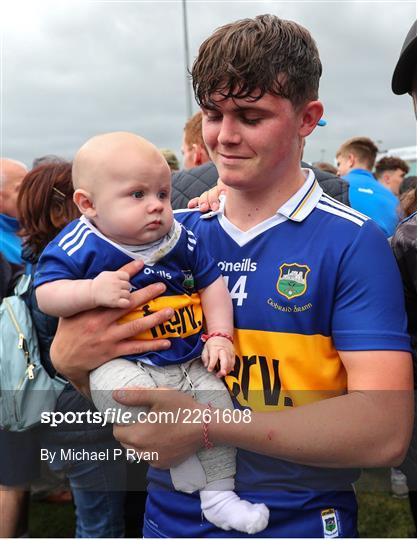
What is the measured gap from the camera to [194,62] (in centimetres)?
140

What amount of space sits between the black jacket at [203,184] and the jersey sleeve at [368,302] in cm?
80

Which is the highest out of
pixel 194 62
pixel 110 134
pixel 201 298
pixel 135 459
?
pixel 194 62

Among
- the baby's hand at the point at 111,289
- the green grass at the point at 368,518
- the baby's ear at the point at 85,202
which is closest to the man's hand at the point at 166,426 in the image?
the baby's hand at the point at 111,289

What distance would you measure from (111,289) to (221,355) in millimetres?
319

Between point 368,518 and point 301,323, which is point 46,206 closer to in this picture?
point 301,323

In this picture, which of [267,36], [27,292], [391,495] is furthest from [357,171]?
[267,36]

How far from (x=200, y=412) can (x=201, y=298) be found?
310 millimetres

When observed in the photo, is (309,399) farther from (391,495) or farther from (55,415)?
(391,495)

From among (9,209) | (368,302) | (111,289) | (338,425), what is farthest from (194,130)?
(338,425)

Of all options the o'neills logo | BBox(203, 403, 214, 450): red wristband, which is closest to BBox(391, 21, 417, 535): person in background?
the o'neills logo

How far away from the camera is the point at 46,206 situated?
2434 millimetres

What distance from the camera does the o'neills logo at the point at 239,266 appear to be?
140 centimetres

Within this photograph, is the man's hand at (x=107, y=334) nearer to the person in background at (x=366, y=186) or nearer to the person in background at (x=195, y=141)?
the person in background at (x=195, y=141)

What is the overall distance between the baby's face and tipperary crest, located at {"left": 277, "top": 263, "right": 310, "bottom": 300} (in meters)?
0.34
